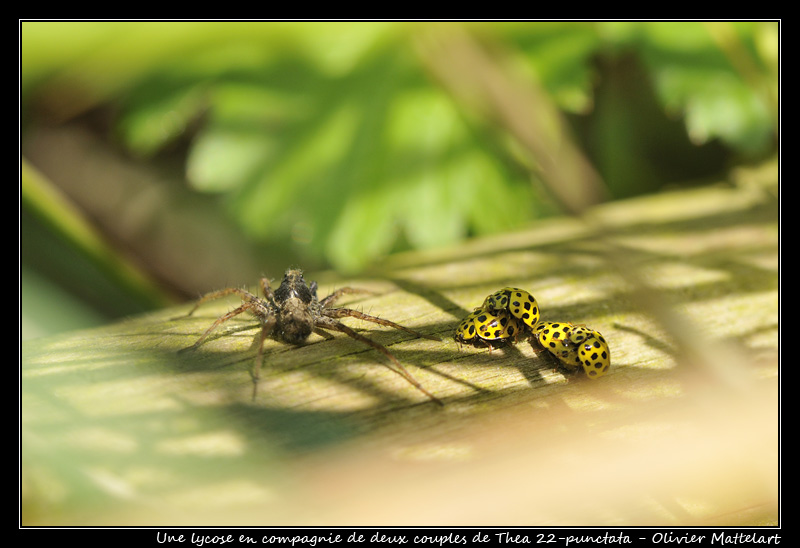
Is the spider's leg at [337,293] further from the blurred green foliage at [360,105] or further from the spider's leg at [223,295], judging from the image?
the blurred green foliage at [360,105]

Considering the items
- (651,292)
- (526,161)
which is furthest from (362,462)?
(526,161)

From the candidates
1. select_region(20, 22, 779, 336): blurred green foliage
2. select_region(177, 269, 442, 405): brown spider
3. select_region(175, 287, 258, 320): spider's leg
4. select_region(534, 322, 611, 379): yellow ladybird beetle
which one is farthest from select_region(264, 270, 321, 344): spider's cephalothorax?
select_region(20, 22, 779, 336): blurred green foliage

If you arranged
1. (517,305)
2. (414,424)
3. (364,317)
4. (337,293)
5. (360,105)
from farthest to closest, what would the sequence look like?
(360,105)
(337,293)
(364,317)
(517,305)
(414,424)

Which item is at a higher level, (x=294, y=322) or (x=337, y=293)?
(x=337, y=293)

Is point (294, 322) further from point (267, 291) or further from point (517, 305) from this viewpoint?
point (517, 305)

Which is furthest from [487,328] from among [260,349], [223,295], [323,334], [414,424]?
[223,295]

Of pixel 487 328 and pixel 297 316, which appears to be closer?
pixel 487 328

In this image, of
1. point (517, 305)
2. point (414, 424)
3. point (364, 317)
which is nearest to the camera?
point (414, 424)
